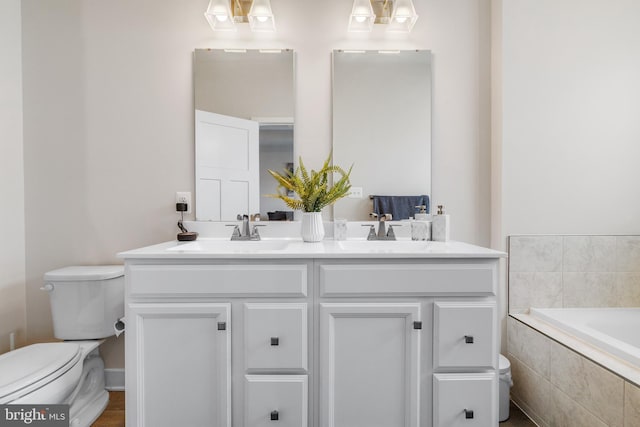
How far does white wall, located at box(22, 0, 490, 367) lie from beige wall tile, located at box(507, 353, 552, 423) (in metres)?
1.02

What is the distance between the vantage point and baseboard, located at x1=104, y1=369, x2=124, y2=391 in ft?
6.16

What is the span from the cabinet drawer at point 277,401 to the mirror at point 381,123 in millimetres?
945

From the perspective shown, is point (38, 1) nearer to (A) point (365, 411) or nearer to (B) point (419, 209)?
(B) point (419, 209)

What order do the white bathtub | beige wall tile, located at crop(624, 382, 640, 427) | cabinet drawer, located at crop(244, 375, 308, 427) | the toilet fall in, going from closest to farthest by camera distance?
beige wall tile, located at crop(624, 382, 640, 427)
cabinet drawer, located at crop(244, 375, 308, 427)
the toilet
the white bathtub

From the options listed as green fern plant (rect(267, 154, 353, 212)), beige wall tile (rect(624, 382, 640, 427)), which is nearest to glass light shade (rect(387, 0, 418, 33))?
green fern plant (rect(267, 154, 353, 212))

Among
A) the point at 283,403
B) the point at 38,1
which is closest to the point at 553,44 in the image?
the point at 283,403

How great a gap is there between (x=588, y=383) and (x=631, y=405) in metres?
0.17

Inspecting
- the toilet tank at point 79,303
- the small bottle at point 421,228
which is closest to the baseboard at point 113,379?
the toilet tank at point 79,303

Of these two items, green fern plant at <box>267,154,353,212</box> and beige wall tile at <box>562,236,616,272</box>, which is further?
beige wall tile at <box>562,236,616,272</box>

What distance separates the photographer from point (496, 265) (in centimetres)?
131

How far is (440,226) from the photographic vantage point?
175cm

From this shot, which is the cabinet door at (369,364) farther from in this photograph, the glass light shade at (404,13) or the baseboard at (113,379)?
the glass light shade at (404,13)

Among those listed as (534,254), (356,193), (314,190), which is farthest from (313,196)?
(534,254)

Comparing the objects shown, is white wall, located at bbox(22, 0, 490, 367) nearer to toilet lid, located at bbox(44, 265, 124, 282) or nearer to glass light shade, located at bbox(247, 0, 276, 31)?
glass light shade, located at bbox(247, 0, 276, 31)
